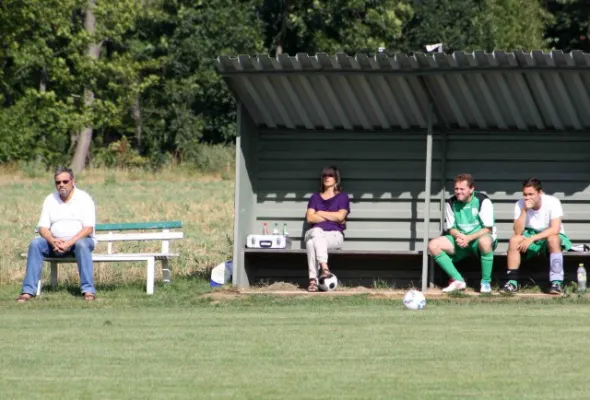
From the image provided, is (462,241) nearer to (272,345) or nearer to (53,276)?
(53,276)

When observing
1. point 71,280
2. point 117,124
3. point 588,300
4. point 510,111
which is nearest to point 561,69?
point 510,111

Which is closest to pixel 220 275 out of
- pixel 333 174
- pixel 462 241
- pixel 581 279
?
pixel 333 174

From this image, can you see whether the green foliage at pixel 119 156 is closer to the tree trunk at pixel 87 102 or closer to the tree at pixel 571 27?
the tree trunk at pixel 87 102

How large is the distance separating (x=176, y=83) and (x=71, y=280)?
104 ft

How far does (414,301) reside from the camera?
13.6 m

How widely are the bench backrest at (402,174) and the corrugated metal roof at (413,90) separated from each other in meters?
0.18

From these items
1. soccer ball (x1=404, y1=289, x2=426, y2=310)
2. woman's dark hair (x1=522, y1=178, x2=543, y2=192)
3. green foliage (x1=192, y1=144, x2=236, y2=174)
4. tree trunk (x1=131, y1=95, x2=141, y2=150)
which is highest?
tree trunk (x1=131, y1=95, x2=141, y2=150)

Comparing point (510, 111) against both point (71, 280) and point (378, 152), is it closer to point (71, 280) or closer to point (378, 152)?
point (378, 152)

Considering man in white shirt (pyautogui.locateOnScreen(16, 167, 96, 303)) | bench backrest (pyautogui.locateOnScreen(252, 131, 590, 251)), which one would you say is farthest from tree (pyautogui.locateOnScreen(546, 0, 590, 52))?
man in white shirt (pyautogui.locateOnScreen(16, 167, 96, 303))

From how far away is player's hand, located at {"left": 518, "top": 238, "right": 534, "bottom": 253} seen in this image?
48.8 feet

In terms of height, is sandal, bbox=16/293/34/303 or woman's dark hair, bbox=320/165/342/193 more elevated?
woman's dark hair, bbox=320/165/342/193

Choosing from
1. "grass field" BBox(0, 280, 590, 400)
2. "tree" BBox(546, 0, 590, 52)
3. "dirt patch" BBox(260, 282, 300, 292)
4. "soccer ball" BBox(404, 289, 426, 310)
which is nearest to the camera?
"grass field" BBox(0, 280, 590, 400)

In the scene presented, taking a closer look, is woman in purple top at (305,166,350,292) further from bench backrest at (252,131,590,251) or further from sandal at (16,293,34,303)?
sandal at (16,293,34,303)

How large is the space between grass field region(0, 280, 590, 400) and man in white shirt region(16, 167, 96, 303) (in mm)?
377
